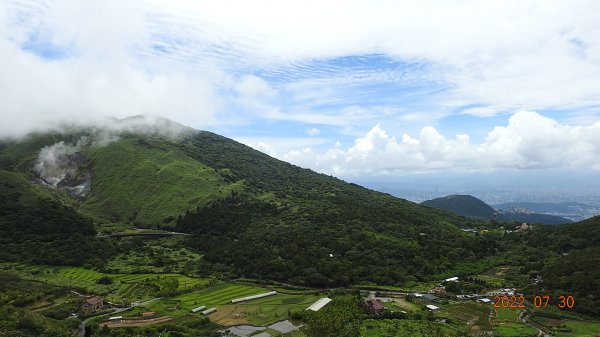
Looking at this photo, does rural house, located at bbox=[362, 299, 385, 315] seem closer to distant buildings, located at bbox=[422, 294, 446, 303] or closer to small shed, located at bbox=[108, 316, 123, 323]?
distant buildings, located at bbox=[422, 294, 446, 303]

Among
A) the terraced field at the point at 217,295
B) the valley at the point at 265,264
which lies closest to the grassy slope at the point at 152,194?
the valley at the point at 265,264

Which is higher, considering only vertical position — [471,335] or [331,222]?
[331,222]

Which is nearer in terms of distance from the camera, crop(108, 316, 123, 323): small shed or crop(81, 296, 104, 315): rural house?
crop(108, 316, 123, 323): small shed

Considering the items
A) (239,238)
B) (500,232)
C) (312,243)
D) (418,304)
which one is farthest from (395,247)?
(500,232)

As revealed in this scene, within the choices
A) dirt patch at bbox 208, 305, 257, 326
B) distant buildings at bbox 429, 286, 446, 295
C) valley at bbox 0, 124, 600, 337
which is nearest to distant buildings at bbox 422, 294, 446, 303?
valley at bbox 0, 124, 600, 337

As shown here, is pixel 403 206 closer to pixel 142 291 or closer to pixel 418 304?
pixel 418 304

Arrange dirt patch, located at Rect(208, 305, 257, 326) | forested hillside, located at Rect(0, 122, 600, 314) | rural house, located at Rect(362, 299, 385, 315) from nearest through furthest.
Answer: dirt patch, located at Rect(208, 305, 257, 326), rural house, located at Rect(362, 299, 385, 315), forested hillside, located at Rect(0, 122, 600, 314)

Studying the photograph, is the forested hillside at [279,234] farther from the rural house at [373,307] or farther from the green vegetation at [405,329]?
the green vegetation at [405,329]

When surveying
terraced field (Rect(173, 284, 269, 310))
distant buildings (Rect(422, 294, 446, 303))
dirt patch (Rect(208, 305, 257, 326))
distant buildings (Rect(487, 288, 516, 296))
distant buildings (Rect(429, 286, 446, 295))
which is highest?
distant buildings (Rect(487, 288, 516, 296))
